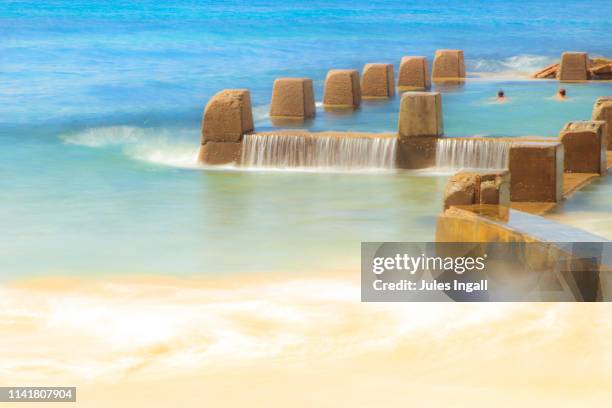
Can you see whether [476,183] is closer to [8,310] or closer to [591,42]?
[8,310]

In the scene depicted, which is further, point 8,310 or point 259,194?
point 259,194

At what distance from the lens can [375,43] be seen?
205 ft

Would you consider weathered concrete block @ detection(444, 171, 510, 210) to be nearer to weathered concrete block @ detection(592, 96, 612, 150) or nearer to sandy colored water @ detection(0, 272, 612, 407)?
sandy colored water @ detection(0, 272, 612, 407)

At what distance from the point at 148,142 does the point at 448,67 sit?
12465mm

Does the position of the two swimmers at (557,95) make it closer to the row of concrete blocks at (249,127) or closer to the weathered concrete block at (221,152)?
the row of concrete blocks at (249,127)

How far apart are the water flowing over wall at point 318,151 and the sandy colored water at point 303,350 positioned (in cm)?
622

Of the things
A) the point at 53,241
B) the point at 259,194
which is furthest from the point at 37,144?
the point at 53,241

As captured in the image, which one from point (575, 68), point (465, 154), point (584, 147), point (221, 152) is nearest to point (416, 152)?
point (465, 154)

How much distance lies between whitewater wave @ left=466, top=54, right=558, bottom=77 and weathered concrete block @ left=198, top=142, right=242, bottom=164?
76.1 feet

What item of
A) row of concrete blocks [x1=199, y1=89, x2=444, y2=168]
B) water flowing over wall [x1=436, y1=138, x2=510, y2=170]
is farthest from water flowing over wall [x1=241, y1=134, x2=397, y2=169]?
water flowing over wall [x1=436, y1=138, x2=510, y2=170]

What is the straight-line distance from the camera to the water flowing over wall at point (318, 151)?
662 inches

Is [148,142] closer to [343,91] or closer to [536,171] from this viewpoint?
[343,91]

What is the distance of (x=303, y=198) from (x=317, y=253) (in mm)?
3059

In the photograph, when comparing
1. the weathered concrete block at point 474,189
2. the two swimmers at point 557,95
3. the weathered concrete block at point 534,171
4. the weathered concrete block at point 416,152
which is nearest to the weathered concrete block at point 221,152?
the weathered concrete block at point 416,152
